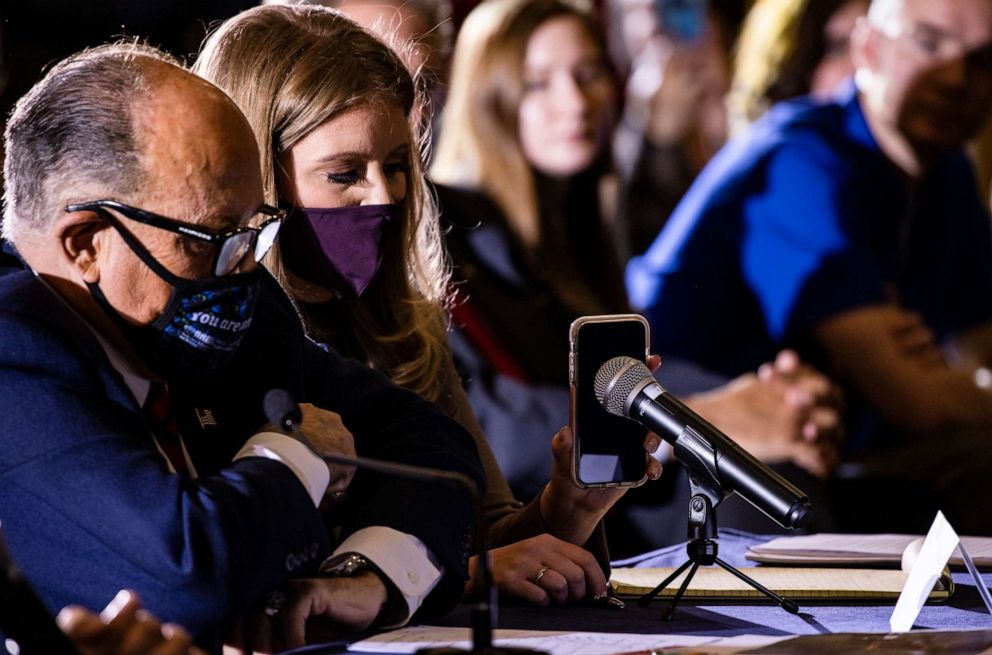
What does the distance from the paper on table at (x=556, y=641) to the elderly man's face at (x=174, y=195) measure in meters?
0.47

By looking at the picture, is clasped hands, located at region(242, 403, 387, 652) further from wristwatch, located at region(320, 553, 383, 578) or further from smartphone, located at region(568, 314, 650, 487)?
smartphone, located at region(568, 314, 650, 487)

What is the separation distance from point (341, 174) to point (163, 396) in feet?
1.90

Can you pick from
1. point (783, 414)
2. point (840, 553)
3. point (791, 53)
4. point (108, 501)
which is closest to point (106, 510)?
point (108, 501)

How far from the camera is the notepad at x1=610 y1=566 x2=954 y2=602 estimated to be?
1.99m

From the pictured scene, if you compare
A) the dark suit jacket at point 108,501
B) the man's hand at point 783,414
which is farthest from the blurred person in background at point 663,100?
the dark suit jacket at point 108,501

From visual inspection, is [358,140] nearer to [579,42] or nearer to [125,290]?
[125,290]

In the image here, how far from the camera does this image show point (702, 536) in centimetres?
188

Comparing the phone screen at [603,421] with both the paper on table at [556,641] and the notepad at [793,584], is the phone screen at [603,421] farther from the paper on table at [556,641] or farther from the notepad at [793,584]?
the paper on table at [556,641]

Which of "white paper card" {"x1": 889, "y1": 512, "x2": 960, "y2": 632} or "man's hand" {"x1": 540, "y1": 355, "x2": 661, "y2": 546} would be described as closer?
"white paper card" {"x1": 889, "y1": 512, "x2": 960, "y2": 632}

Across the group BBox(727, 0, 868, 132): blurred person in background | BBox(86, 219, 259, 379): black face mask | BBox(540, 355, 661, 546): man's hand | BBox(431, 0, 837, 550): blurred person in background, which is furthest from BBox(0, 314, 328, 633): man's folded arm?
BBox(727, 0, 868, 132): blurred person in background

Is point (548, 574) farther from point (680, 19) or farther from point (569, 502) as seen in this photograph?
point (680, 19)

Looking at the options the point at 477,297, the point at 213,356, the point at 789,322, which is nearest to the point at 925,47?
the point at 789,322

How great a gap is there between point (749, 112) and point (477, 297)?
2.17 m

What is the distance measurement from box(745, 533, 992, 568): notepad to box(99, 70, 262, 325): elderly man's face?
3.39ft
